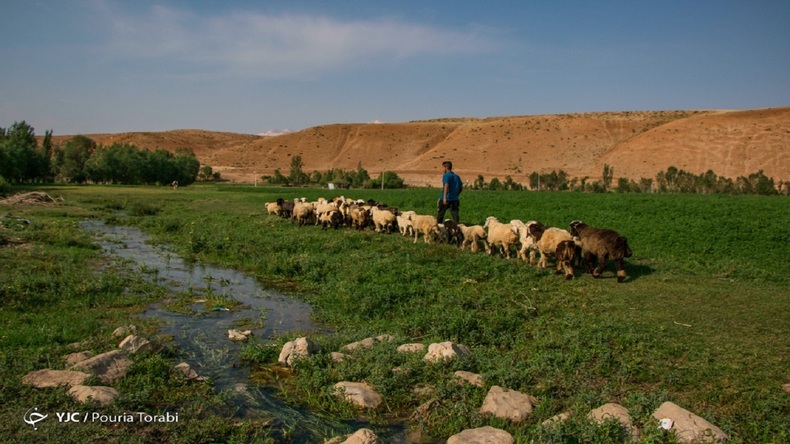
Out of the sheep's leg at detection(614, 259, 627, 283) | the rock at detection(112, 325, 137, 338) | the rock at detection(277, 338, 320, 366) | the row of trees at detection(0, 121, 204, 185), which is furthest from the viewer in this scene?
the row of trees at detection(0, 121, 204, 185)

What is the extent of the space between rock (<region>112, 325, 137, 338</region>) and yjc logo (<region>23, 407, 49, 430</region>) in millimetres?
2342

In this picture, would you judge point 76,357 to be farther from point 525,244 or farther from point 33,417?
point 525,244

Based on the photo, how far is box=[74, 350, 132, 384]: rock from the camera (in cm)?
569

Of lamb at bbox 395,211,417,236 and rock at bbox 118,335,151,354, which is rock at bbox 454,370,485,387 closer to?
rock at bbox 118,335,151,354

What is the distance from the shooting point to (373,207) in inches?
740

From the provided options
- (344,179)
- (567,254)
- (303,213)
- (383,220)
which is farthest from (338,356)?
(344,179)

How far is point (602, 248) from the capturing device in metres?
10.6

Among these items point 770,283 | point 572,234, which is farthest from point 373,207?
point 770,283

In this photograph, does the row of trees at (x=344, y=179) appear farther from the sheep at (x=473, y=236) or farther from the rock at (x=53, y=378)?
the rock at (x=53, y=378)

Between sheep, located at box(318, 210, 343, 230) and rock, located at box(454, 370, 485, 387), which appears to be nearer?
rock, located at box(454, 370, 485, 387)

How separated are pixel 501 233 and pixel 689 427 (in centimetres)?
832

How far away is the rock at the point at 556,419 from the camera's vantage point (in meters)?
4.79

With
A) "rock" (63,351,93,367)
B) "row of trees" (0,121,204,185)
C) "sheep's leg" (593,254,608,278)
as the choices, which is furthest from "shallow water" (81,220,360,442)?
"row of trees" (0,121,204,185)

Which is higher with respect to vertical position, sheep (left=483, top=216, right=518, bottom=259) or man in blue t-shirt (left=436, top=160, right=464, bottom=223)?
man in blue t-shirt (left=436, top=160, right=464, bottom=223)
